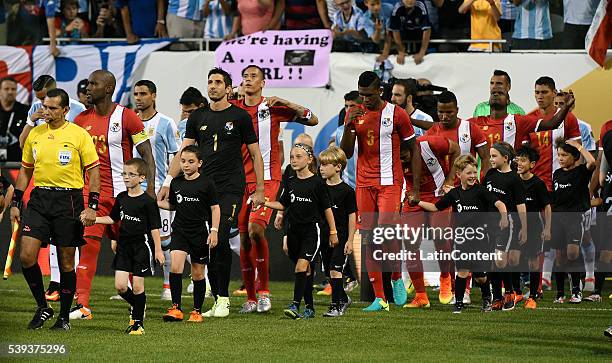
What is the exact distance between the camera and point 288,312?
12.6 metres

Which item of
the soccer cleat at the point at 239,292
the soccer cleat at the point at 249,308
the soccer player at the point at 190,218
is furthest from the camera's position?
the soccer cleat at the point at 239,292

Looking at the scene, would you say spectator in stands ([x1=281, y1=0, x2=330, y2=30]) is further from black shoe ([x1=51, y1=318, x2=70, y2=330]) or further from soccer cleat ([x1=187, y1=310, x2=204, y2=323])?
black shoe ([x1=51, y1=318, x2=70, y2=330])

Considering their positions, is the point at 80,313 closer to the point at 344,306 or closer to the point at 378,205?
the point at 344,306

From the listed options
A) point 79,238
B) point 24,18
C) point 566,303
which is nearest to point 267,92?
point 24,18

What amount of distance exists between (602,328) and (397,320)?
196cm

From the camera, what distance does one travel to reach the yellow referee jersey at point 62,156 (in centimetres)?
1170

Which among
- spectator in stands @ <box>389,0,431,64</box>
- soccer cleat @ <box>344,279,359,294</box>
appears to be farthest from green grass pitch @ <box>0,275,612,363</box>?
spectator in stands @ <box>389,0,431,64</box>

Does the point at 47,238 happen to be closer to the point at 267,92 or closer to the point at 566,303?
the point at 566,303

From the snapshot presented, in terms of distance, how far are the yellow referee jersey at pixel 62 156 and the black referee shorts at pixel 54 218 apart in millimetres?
93

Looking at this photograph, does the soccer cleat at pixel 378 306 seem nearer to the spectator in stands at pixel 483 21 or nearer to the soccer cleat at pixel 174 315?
the soccer cleat at pixel 174 315

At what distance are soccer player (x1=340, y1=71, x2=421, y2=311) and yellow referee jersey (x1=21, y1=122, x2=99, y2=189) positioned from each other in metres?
3.29

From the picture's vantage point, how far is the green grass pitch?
9953 mm

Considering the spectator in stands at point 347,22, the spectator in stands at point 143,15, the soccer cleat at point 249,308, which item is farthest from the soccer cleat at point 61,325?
the spectator in stands at point 143,15

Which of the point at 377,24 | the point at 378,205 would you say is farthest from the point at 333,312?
the point at 377,24
